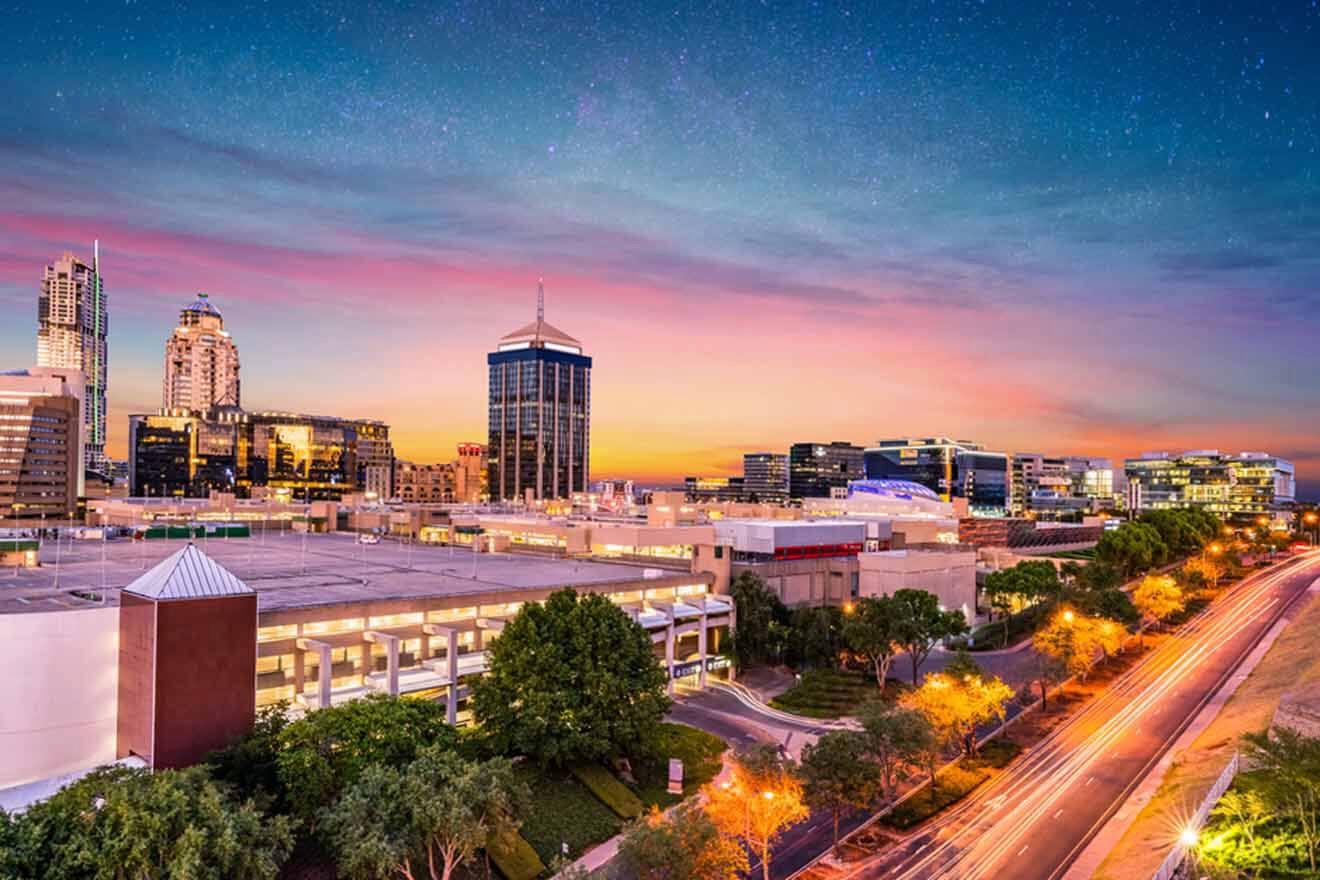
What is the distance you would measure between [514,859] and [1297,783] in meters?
38.5

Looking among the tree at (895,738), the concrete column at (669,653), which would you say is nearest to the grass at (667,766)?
the tree at (895,738)

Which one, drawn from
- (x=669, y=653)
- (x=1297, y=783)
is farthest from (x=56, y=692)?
(x=1297, y=783)

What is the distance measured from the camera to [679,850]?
38.1 meters

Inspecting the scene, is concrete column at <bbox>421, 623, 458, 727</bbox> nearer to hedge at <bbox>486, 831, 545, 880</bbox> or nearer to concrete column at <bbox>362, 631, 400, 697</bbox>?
concrete column at <bbox>362, 631, 400, 697</bbox>

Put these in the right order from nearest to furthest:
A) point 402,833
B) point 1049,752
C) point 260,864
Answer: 1. point 260,864
2. point 402,833
3. point 1049,752

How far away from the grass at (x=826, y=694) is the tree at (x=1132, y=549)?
7146 centimetres

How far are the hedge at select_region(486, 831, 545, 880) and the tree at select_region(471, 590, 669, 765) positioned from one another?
25.1ft

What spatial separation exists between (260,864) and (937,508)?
171583 mm

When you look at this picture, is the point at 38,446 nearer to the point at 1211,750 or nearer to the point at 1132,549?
the point at 1211,750

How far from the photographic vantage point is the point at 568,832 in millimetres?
50188

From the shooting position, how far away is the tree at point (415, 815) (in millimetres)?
36656

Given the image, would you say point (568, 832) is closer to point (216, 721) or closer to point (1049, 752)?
point (216, 721)

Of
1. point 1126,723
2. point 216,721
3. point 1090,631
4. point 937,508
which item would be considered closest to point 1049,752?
point 1126,723

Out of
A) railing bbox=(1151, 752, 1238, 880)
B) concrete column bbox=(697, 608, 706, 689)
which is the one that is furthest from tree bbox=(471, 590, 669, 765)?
railing bbox=(1151, 752, 1238, 880)
